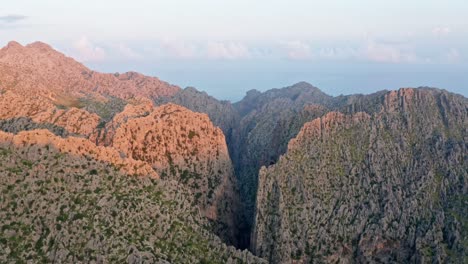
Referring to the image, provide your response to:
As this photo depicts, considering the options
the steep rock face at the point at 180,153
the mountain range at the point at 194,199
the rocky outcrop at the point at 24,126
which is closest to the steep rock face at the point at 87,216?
the mountain range at the point at 194,199

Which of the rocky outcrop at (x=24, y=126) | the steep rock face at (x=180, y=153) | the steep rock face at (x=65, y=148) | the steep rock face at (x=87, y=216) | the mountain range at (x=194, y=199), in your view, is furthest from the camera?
the steep rock face at (x=180, y=153)

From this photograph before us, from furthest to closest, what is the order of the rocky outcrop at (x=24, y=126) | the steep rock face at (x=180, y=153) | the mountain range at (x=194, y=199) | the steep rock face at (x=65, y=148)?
the steep rock face at (x=180, y=153), the rocky outcrop at (x=24, y=126), the steep rock face at (x=65, y=148), the mountain range at (x=194, y=199)

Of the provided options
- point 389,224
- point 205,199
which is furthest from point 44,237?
point 389,224

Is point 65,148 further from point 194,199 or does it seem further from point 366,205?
point 366,205

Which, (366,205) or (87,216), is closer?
(87,216)

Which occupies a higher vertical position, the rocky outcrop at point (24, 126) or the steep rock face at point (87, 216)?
the rocky outcrop at point (24, 126)

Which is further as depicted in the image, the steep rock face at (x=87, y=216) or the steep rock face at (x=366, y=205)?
the steep rock face at (x=366, y=205)

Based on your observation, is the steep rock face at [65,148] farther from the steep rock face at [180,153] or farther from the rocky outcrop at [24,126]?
the rocky outcrop at [24,126]

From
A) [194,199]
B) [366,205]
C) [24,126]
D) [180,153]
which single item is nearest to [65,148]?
[24,126]
